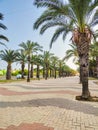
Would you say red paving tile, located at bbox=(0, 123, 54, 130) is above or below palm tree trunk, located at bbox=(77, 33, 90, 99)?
below

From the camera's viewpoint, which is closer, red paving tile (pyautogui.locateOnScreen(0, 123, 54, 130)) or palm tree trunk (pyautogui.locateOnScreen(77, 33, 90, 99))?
red paving tile (pyautogui.locateOnScreen(0, 123, 54, 130))

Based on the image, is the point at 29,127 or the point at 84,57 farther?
the point at 84,57

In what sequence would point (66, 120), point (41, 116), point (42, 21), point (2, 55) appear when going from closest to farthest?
point (66, 120) → point (41, 116) → point (42, 21) → point (2, 55)

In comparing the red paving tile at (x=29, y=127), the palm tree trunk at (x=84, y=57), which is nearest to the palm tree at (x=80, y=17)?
the palm tree trunk at (x=84, y=57)

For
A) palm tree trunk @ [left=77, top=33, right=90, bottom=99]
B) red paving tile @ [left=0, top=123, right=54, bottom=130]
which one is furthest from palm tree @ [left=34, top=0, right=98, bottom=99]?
red paving tile @ [left=0, top=123, right=54, bottom=130]

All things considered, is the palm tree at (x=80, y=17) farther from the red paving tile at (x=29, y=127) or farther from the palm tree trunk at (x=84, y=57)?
the red paving tile at (x=29, y=127)

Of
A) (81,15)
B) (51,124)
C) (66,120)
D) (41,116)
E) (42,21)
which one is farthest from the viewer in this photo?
(42,21)

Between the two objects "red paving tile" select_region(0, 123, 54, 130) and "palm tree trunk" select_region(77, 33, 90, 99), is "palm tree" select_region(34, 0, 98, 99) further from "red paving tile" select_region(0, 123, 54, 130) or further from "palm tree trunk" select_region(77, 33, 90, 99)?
"red paving tile" select_region(0, 123, 54, 130)

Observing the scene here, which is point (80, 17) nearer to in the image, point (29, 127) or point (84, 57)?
point (84, 57)

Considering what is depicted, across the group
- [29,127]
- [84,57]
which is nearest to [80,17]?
[84,57]

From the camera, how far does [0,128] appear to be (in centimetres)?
732

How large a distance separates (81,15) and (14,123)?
918cm

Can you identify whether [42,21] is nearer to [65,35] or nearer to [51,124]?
[65,35]

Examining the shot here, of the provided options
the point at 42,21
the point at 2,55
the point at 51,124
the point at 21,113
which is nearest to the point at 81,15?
the point at 42,21
